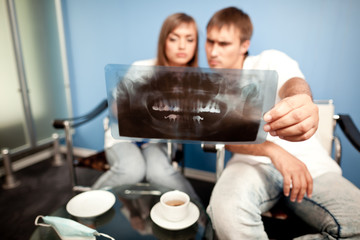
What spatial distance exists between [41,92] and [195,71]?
7.53 feet

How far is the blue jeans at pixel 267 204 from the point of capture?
2.71 ft

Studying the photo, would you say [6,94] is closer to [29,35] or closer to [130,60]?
[29,35]

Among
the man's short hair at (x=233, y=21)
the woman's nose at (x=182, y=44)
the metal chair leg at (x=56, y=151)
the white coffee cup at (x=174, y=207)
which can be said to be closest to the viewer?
the white coffee cup at (x=174, y=207)

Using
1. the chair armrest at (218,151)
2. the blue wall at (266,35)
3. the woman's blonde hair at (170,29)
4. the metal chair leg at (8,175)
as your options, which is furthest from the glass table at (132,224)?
the metal chair leg at (8,175)

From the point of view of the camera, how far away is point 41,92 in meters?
2.33

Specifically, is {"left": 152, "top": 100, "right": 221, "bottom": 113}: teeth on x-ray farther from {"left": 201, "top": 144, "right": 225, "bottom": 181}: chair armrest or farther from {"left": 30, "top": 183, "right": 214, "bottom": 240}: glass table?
{"left": 30, "top": 183, "right": 214, "bottom": 240}: glass table

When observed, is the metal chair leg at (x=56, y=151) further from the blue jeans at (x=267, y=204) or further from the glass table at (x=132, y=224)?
the blue jeans at (x=267, y=204)

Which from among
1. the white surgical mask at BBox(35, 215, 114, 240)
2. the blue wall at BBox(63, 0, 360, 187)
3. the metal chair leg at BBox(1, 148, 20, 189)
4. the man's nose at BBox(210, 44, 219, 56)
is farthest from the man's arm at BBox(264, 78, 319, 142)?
the metal chair leg at BBox(1, 148, 20, 189)

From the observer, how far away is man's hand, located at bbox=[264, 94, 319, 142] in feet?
1.98

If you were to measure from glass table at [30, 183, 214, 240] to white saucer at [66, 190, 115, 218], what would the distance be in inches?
2.3

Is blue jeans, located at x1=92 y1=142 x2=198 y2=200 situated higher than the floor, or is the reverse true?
blue jeans, located at x1=92 y1=142 x2=198 y2=200

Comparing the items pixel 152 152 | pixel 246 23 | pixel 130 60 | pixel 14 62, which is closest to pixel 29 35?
pixel 14 62

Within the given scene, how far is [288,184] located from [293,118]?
0.37 metres

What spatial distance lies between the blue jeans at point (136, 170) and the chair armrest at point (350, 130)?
88cm
